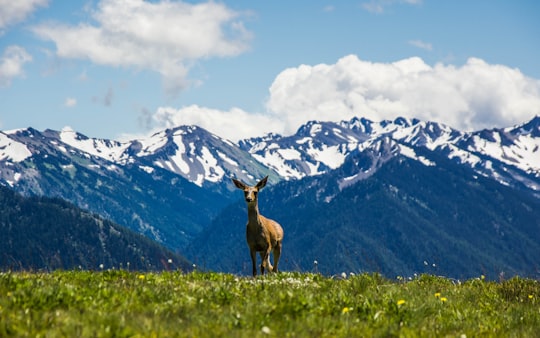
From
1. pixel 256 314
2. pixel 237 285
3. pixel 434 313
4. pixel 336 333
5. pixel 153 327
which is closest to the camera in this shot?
pixel 153 327

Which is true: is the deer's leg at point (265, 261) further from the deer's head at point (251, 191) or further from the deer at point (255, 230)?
the deer's head at point (251, 191)

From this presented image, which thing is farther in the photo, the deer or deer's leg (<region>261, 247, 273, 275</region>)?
the deer

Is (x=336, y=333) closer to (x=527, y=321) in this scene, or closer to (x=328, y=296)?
(x=328, y=296)

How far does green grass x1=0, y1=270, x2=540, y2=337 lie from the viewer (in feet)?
28.7

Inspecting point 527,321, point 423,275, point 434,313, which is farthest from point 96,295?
point 423,275

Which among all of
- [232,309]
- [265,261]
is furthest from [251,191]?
[232,309]

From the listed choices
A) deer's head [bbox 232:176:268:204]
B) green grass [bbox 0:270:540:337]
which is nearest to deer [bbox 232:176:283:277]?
deer's head [bbox 232:176:268:204]

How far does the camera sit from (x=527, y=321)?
12.3 meters

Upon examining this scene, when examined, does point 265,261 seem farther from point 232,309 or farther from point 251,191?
point 232,309

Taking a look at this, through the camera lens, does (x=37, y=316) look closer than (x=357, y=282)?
Yes

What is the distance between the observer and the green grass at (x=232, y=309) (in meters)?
8.75

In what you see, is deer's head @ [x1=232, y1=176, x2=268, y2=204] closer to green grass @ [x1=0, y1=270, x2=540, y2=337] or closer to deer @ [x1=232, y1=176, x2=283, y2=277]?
deer @ [x1=232, y1=176, x2=283, y2=277]

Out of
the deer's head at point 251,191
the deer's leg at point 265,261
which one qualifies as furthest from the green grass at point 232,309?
the deer's head at point 251,191

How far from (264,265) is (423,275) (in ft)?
16.5
